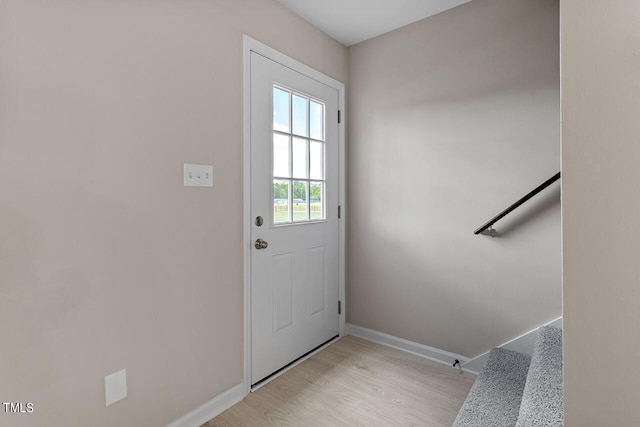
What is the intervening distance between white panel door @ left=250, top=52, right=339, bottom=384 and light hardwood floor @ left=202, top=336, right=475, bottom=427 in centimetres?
18

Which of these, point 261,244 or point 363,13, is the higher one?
point 363,13

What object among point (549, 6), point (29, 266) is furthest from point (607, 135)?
point (29, 266)

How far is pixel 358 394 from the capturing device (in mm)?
1896

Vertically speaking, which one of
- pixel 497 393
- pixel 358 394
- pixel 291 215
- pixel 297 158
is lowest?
pixel 358 394

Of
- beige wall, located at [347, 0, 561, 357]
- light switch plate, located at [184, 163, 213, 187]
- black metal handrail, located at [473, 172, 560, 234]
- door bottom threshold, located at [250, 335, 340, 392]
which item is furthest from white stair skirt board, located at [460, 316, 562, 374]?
light switch plate, located at [184, 163, 213, 187]

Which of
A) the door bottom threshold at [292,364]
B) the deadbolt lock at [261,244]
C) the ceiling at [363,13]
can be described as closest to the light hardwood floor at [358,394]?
the door bottom threshold at [292,364]

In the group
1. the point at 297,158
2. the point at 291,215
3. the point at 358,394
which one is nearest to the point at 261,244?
the point at 291,215

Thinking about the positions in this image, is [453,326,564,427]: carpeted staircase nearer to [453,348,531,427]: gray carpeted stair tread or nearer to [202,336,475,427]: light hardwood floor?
[453,348,531,427]: gray carpeted stair tread

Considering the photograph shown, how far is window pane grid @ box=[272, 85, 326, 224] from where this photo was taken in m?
2.11

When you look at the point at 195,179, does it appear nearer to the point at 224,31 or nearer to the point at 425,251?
the point at 224,31

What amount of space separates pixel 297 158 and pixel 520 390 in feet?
6.18

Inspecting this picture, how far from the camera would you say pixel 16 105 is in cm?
111

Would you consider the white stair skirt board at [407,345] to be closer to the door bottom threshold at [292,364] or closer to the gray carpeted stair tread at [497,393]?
the door bottom threshold at [292,364]

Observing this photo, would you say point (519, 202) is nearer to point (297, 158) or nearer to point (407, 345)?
point (407, 345)
